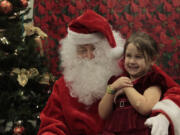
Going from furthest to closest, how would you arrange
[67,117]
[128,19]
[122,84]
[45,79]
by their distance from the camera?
[128,19]
[45,79]
[67,117]
[122,84]

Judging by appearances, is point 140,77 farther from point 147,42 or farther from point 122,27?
point 122,27

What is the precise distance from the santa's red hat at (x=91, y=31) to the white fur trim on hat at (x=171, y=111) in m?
0.44

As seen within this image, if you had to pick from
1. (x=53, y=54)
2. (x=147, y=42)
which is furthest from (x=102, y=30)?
(x=53, y=54)

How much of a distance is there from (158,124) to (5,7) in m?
1.65

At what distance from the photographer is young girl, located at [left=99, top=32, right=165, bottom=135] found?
4.50 feet

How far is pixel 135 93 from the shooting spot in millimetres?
1378

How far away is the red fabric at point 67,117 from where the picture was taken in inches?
65.3

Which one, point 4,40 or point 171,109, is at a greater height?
point 4,40

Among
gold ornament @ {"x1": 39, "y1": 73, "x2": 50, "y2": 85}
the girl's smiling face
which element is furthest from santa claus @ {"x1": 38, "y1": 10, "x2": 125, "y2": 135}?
gold ornament @ {"x1": 39, "y1": 73, "x2": 50, "y2": 85}

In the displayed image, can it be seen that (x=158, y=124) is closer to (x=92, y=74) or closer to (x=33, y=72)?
(x=92, y=74)

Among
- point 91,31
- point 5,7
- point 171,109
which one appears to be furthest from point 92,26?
point 5,7

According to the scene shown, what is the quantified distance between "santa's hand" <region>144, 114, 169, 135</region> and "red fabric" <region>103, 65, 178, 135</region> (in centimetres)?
6

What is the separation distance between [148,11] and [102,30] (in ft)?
5.26

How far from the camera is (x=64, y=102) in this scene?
1.71 metres
